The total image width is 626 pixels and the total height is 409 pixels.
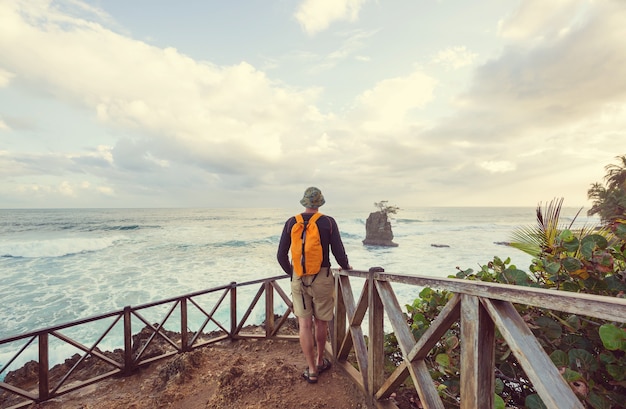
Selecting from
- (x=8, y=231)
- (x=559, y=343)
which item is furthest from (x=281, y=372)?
(x=8, y=231)

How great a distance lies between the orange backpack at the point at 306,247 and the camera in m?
3.26

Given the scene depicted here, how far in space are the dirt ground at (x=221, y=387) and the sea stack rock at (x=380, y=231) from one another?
108ft

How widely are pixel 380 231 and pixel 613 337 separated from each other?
35.9 m

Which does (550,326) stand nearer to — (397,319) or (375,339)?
(397,319)

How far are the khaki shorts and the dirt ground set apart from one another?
0.90 metres

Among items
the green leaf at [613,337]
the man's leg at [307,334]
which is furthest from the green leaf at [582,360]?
the man's leg at [307,334]

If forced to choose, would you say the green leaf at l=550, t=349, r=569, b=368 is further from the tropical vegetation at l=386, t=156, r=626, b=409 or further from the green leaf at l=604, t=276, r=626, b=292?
the green leaf at l=604, t=276, r=626, b=292

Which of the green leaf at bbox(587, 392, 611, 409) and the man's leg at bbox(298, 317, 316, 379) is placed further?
the man's leg at bbox(298, 317, 316, 379)

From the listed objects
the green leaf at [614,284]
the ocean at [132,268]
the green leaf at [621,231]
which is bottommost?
the ocean at [132,268]

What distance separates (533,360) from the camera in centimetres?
125

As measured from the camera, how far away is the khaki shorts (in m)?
3.39

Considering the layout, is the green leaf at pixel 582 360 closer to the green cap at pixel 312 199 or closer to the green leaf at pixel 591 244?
the green leaf at pixel 591 244

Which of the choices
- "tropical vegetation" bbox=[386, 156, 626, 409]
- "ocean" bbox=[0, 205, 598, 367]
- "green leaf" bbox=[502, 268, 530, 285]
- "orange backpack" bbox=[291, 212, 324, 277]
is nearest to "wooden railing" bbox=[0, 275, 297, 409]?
"orange backpack" bbox=[291, 212, 324, 277]

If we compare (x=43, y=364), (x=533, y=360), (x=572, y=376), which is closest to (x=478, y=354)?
(x=533, y=360)
